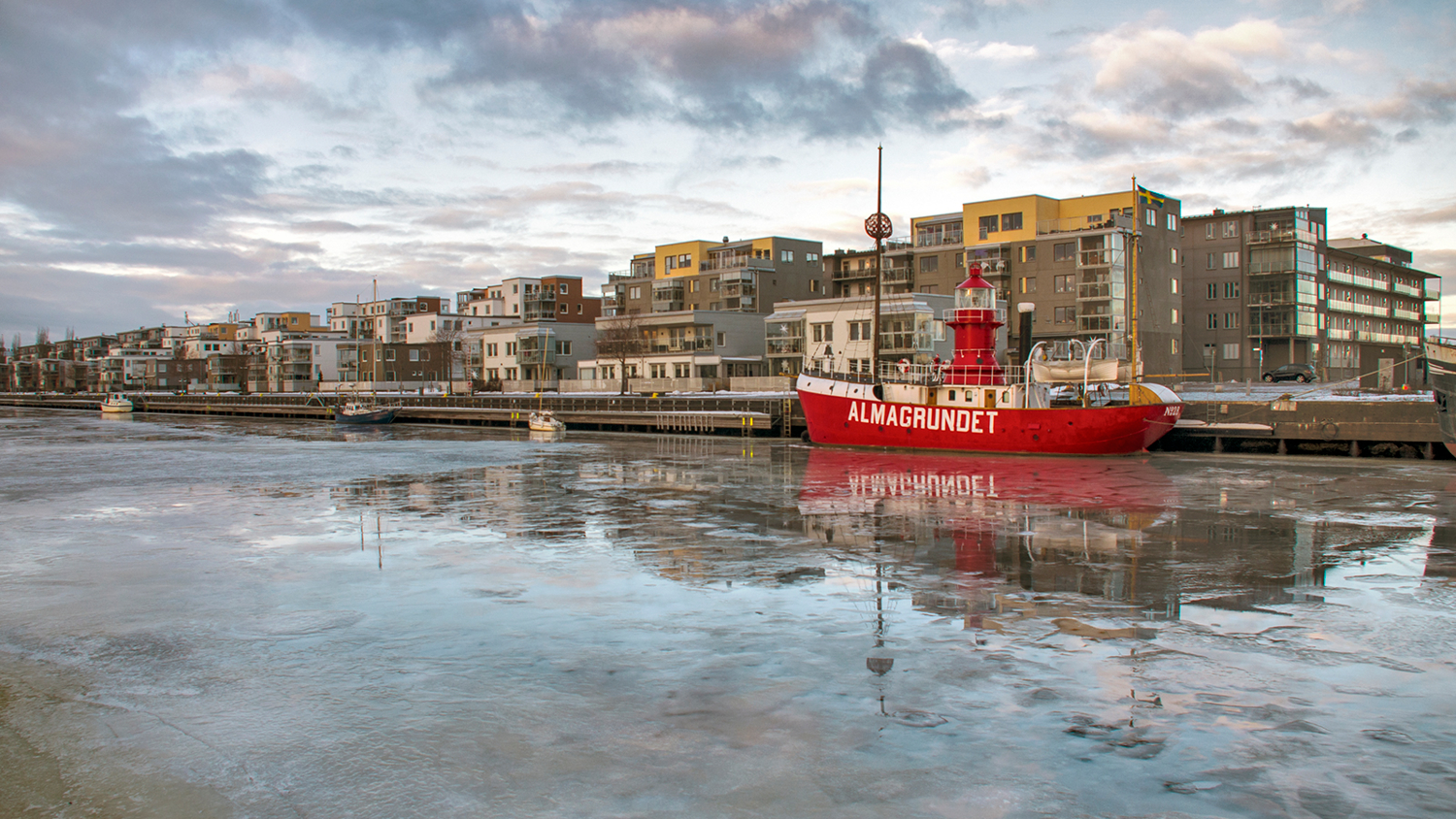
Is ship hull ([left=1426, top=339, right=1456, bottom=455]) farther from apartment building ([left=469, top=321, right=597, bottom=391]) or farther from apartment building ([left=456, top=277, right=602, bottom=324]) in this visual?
apartment building ([left=456, top=277, right=602, bottom=324])

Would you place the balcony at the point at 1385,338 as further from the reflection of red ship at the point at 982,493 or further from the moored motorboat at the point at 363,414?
the moored motorboat at the point at 363,414

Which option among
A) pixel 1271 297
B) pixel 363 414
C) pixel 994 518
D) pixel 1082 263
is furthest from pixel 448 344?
pixel 994 518

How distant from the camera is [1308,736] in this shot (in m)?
7.25

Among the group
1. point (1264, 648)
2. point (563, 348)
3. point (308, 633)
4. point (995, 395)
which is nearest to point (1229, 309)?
point (995, 395)

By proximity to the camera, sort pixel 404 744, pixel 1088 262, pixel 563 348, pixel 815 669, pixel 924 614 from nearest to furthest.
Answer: pixel 404 744, pixel 815 669, pixel 924 614, pixel 1088 262, pixel 563 348

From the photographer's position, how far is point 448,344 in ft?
399

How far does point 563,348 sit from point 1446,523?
284ft

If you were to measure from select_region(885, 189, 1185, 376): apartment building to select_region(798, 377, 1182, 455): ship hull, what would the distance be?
111ft

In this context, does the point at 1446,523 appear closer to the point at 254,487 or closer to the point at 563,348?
the point at 254,487

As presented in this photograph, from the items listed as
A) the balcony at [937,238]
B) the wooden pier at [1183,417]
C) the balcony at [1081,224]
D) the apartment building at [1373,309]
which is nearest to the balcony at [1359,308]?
the apartment building at [1373,309]

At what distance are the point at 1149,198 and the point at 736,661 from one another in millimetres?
70926

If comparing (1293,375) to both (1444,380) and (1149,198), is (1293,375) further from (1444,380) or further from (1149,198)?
(1444,380)

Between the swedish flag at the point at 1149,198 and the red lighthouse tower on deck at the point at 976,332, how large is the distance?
133ft

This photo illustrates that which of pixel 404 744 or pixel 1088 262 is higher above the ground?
pixel 1088 262
